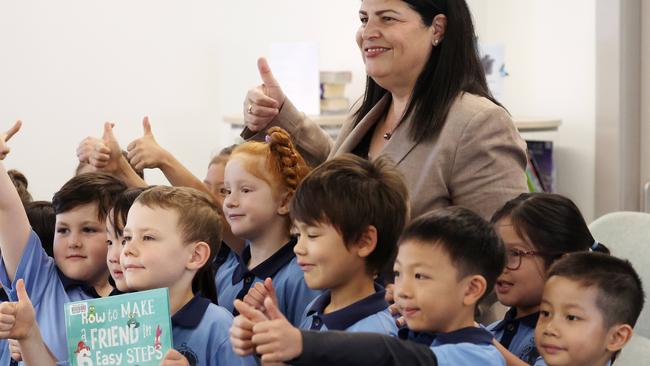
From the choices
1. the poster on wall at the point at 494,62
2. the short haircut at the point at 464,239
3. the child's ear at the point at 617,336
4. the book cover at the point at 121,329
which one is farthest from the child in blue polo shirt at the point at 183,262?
the poster on wall at the point at 494,62

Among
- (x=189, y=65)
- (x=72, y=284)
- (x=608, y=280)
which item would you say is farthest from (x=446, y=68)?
(x=189, y=65)

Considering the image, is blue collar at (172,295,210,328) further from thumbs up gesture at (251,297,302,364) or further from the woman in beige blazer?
thumbs up gesture at (251,297,302,364)

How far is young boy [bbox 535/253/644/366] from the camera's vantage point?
6.73ft

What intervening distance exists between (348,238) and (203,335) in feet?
1.18

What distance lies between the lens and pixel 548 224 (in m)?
2.27

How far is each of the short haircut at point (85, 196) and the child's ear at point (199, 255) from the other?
0.40 meters

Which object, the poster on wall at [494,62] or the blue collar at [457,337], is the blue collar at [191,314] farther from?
the poster on wall at [494,62]

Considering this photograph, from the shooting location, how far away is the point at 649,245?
2695 millimetres

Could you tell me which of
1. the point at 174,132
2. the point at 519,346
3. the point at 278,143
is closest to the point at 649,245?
the point at 519,346

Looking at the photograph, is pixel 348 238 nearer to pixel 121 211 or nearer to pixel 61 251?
pixel 121 211

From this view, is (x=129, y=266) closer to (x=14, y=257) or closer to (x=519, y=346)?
(x=14, y=257)

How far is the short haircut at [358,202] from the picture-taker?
84.5 inches

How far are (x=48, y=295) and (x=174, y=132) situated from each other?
10.8ft

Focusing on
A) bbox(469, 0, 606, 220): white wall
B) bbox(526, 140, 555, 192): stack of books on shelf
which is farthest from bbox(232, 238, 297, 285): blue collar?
bbox(469, 0, 606, 220): white wall
